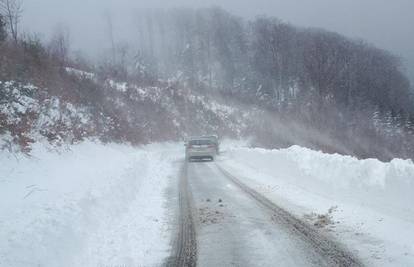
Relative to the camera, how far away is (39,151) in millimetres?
15461

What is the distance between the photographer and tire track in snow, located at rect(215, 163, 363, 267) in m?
6.33

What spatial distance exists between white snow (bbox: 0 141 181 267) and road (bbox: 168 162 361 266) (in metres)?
0.52

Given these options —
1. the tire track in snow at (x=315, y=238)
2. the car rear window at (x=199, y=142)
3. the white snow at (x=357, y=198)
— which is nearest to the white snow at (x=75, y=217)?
the tire track in snow at (x=315, y=238)

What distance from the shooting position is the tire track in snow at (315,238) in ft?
20.8

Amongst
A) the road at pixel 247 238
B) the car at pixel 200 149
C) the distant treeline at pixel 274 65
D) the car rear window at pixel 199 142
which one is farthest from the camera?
the distant treeline at pixel 274 65

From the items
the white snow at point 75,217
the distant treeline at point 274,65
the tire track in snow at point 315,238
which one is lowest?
the tire track in snow at point 315,238

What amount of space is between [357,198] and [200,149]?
18599 millimetres

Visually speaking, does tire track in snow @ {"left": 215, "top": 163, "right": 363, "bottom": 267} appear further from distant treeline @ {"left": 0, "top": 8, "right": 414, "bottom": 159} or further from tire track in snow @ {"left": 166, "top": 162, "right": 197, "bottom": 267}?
distant treeline @ {"left": 0, "top": 8, "right": 414, "bottom": 159}

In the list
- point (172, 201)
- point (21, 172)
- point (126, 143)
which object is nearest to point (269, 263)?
point (172, 201)

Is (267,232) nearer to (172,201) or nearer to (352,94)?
(172,201)

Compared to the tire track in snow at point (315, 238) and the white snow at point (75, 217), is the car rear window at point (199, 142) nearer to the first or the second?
the white snow at point (75, 217)

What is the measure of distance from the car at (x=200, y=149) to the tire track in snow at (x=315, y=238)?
1693 cm

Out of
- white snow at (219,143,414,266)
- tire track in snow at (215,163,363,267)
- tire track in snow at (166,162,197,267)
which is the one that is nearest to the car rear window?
white snow at (219,143,414,266)

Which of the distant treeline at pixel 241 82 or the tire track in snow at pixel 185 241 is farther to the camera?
the distant treeline at pixel 241 82
